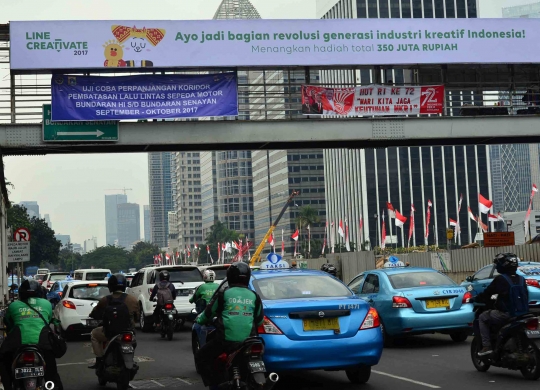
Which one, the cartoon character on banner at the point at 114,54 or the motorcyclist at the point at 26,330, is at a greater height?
the cartoon character on banner at the point at 114,54

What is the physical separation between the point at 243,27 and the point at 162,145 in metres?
4.38

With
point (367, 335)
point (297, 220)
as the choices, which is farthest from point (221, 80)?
point (297, 220)

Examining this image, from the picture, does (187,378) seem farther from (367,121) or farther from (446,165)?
(446,165)

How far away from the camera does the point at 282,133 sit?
1023 inches

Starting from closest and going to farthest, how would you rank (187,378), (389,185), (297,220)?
(187,378) < (389,185) < (297,220)

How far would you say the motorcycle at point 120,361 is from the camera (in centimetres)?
1070

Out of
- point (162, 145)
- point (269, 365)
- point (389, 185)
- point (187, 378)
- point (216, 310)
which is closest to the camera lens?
point (216, 310)

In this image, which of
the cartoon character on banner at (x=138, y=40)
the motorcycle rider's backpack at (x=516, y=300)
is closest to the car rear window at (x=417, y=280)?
the motorcycle rider's backpack at (x=516, y=300)

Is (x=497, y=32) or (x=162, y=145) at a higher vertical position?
(x=497, y=32)

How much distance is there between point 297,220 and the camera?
517 feet

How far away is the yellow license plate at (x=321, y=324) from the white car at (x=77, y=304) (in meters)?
11.6

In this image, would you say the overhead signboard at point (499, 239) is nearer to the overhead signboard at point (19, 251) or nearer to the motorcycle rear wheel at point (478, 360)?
the overhead signboard at point (19, 251)

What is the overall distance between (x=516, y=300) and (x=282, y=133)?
51.0 feet

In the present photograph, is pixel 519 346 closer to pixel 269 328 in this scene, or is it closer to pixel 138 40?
pixel 269 328
